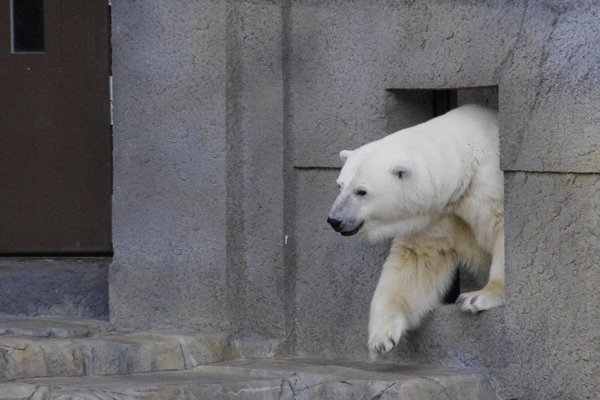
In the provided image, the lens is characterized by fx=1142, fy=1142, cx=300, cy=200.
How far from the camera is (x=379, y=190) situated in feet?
13.5

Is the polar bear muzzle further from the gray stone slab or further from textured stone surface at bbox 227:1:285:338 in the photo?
textured stone surface at bbox 227:1:285:338

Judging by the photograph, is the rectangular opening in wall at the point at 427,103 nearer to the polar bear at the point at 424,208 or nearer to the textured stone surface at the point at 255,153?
the polar bear at the point at 424,208

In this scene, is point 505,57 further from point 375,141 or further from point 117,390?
point 117,390

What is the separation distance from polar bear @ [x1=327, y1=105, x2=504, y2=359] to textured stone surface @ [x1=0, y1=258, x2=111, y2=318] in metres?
1.38

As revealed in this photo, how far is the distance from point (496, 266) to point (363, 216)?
1.77 ft

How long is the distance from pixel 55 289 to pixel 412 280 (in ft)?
5.48

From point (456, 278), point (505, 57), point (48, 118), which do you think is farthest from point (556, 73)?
point (48, 118)

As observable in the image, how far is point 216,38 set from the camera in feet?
15.3

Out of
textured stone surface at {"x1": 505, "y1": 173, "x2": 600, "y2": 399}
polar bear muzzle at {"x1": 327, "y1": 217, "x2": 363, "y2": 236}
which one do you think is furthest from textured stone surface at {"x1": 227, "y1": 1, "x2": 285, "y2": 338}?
textured stone surface at {"x1": 505, "y1": 173, "x2": 600, "y2": 399}

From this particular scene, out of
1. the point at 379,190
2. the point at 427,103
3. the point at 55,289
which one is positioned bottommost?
the point at 55,289

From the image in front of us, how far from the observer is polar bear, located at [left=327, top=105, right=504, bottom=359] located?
13.5 ft

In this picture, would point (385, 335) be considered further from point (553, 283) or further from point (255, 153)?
point (255, 153)

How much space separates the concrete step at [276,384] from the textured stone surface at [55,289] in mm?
826

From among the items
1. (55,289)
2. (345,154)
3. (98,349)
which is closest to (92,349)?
(98,349)
